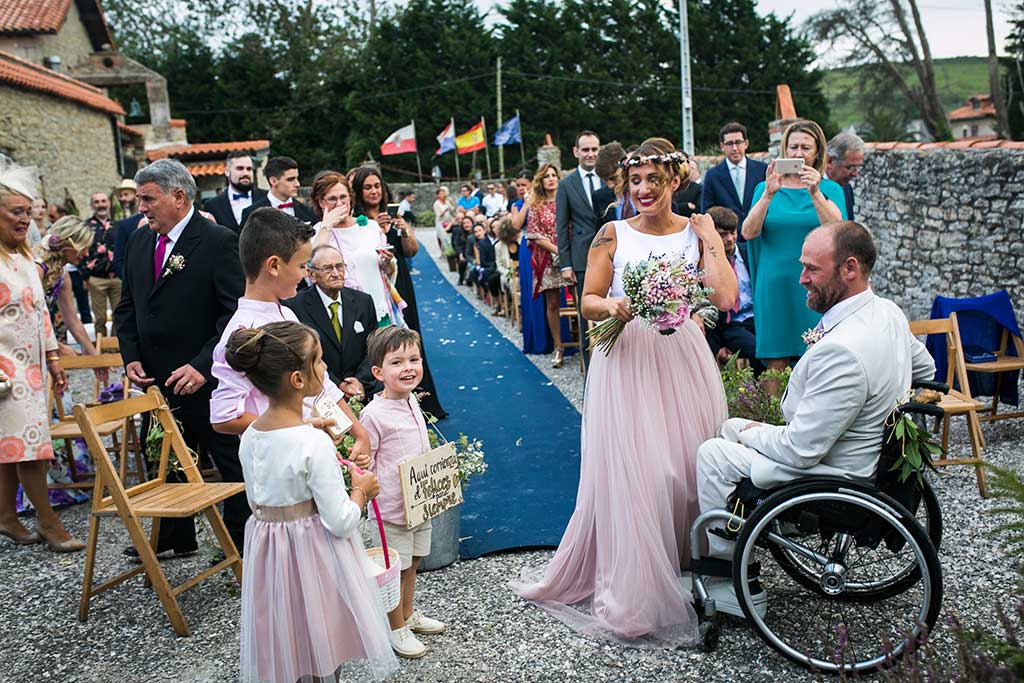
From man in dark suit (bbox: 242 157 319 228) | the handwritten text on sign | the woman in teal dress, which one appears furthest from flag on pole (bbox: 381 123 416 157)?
the handwritten text on sign

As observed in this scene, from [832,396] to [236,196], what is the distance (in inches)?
225

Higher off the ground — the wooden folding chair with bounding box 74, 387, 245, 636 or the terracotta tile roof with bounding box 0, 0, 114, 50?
the terracotta tile roof with bounding box 0, 0, 114, 50

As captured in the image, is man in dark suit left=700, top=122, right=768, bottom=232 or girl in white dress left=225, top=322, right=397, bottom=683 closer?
girl in white dress left=225, top=322, right=397, bottom=683

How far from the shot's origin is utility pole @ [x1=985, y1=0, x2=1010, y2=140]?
3080 centimetres

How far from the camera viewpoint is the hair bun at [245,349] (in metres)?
3.04

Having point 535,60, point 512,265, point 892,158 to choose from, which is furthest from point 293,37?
point 892,158

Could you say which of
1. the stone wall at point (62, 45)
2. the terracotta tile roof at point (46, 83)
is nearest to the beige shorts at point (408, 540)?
the terracotta tile roof at point (46, 83)

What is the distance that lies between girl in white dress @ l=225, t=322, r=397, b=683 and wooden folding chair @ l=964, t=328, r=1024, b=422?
4.76 metres

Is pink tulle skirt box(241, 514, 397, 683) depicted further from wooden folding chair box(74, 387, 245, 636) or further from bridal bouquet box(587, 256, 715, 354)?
bridal bouquet box(587, 256, 715, 354)

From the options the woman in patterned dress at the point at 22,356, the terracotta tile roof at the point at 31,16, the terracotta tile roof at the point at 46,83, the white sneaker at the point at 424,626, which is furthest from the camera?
the terracotta tile roof at the point at 31,16

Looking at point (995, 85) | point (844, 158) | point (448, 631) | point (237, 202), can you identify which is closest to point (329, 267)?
point (448, 631)

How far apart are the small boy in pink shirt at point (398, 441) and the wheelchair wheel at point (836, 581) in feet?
4.59

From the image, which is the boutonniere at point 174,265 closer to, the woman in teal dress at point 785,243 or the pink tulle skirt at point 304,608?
the pink tulle skirt at point 304,608

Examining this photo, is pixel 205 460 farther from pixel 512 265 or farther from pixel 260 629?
pixel 512 265
